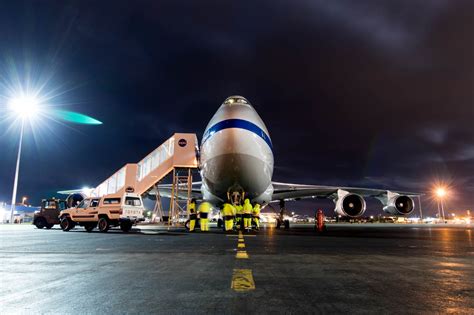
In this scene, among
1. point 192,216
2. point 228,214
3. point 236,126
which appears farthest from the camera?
point 192,216

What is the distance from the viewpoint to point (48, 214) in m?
21.0

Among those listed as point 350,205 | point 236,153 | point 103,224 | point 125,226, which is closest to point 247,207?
point 236,153

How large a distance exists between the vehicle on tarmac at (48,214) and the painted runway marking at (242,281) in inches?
802

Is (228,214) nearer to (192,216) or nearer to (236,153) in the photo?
(192,216)

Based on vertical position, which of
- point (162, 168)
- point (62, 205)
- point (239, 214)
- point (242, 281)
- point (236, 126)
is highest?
point (236, 126)

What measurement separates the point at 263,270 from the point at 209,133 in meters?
10.0

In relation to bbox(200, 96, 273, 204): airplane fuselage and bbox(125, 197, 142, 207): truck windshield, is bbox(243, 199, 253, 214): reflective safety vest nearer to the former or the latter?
bbox(200, 96, 273, 204): airplane fuselage

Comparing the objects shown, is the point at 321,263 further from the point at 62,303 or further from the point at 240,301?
the point at 62,303

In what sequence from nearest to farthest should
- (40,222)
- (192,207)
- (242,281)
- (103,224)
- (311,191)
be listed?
(242,281)
(103,224)
(192,207)
(40,222)
(311,191)

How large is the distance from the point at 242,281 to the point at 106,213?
1469 centimetres

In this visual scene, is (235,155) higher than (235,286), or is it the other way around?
(235,155)

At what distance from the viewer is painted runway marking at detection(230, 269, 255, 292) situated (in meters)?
3.44

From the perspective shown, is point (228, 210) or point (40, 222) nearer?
point (228, 210)

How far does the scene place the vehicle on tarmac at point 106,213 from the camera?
16562 millimetres
